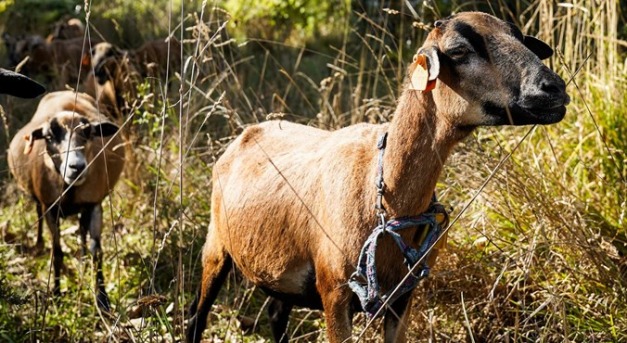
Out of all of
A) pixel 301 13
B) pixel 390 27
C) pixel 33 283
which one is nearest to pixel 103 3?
pixel 301 13

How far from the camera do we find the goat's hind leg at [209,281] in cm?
509

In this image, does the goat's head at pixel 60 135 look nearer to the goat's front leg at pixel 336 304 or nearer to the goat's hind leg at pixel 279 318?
the goat's hind leg at pixel 279 318

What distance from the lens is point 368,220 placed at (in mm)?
3959

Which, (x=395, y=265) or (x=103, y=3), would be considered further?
(x=103, y=3)

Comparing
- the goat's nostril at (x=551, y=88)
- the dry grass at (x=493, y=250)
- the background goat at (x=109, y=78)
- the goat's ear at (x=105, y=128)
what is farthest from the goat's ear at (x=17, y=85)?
the background goat at (x=109, y=78)

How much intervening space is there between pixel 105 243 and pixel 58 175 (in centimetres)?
76

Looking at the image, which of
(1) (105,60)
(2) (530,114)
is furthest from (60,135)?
(2) (530,114)

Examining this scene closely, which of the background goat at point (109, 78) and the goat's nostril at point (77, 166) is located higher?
the goat's nostril at point (77, 166)

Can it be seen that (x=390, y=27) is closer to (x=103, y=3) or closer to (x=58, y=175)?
(x=58, y=175)

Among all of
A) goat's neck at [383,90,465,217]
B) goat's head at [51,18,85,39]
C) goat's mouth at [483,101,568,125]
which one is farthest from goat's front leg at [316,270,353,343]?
goat's head at [51,18,85,39]

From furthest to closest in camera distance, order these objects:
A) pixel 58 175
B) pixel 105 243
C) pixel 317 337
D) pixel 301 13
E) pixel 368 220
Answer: pixel 301 13 → pixel 105 243 → pixel 58 175 → pixel 317 337 → pixel 368 220

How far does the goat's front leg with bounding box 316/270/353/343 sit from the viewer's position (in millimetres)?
4004

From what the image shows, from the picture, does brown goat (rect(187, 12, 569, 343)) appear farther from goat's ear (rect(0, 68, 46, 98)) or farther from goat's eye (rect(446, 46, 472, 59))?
goat's ear (rect(0, 68, 46, 98))

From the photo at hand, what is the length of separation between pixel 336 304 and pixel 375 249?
0.33 m
